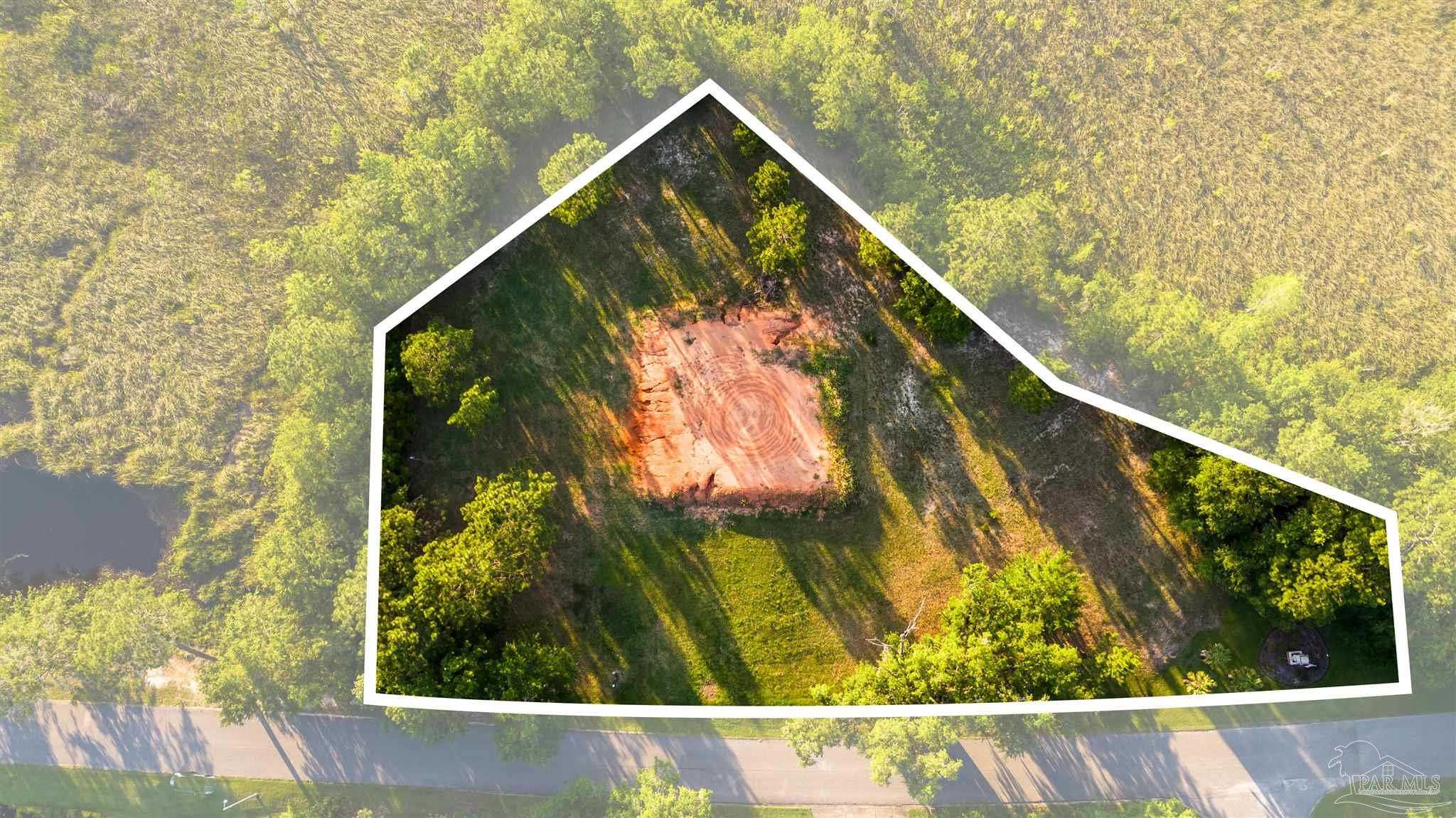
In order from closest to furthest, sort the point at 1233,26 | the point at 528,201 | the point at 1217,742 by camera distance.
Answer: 1. the point at 1233,26
2. the point at 528,201
3. the point at 1217,742

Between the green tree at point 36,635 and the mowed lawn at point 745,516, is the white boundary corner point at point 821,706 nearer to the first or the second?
the mowed lawn at point 745,516

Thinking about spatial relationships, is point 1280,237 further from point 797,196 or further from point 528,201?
point 528,201

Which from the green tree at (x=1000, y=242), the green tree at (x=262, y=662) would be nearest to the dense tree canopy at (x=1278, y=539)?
the green tree at (x=1000, y=242)

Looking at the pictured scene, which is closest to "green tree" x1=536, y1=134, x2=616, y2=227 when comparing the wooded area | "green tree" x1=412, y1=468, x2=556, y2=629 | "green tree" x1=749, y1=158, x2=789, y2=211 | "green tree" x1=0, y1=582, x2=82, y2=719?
the wooded area

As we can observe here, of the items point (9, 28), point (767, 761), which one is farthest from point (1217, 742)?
point (9, 28)

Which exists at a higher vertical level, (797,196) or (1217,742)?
(797,196)
